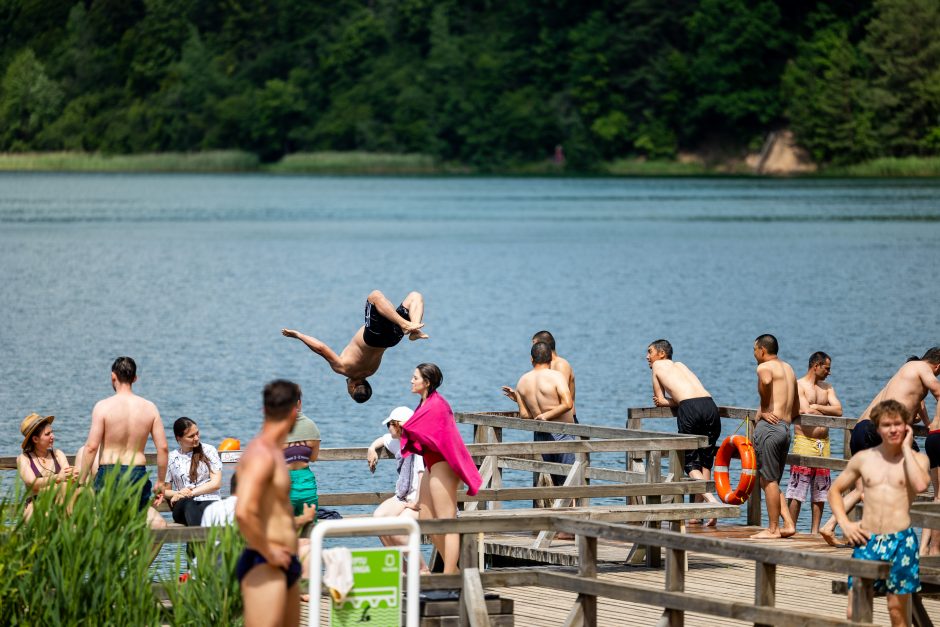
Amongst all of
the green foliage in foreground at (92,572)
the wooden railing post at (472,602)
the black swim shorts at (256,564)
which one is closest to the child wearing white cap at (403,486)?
the wooden railing post at (472,602)

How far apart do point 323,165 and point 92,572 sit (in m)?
141

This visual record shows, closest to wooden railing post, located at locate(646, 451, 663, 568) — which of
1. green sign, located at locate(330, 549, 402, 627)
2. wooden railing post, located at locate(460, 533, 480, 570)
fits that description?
wooden railing post, located at locate(460, 533, 480, 570)

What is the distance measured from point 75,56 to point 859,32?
7484cm

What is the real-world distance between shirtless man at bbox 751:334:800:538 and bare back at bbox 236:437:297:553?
269 inches

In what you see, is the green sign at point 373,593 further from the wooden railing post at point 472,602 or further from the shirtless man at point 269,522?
the wooden railing post at point 472,602

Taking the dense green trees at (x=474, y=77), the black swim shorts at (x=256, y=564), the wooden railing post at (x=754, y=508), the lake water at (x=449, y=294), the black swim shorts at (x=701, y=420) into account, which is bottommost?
the black swim shorts at (x=256, y=564)

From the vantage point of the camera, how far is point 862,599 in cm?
827

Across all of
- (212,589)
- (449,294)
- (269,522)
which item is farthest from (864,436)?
(449,294)

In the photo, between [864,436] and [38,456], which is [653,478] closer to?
[864,436]

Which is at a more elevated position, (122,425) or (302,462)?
(122,425)

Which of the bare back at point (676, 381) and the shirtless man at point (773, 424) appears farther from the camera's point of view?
the bare back at point (676, 381)

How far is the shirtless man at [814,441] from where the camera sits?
1478cm

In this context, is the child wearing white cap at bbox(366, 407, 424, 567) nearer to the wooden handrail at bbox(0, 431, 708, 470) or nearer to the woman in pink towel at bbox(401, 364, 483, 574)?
the woman in pink towel at bbox(401, 364, 483, 574)

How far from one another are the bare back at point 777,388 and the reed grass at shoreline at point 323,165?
121930mm
